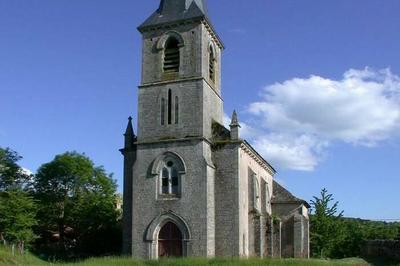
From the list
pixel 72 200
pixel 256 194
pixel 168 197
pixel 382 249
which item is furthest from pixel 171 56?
pixel 382 249

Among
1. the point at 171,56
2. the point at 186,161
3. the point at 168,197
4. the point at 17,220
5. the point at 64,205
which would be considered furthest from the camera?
the point at 64,205

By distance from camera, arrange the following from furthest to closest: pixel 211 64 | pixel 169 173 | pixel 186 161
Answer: pixel 211 64 → pixel 169 173 → pixel 186 161

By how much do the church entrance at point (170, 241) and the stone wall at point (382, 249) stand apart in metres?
17.7

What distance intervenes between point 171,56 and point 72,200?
20356 millimetres

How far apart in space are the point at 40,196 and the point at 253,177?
23.1 metres

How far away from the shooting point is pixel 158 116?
36.3 meters

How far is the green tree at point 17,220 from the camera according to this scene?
134 feet

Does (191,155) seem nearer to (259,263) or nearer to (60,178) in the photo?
(259,263)

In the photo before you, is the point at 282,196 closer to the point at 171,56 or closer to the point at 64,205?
the point at 171,56

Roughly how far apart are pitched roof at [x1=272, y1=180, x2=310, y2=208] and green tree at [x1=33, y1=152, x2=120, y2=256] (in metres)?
14.0

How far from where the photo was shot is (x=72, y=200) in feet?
166

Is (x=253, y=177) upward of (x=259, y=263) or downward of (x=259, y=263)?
upward

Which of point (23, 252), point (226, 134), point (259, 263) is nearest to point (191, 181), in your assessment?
point (226, 134)

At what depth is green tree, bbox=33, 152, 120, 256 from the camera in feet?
155
